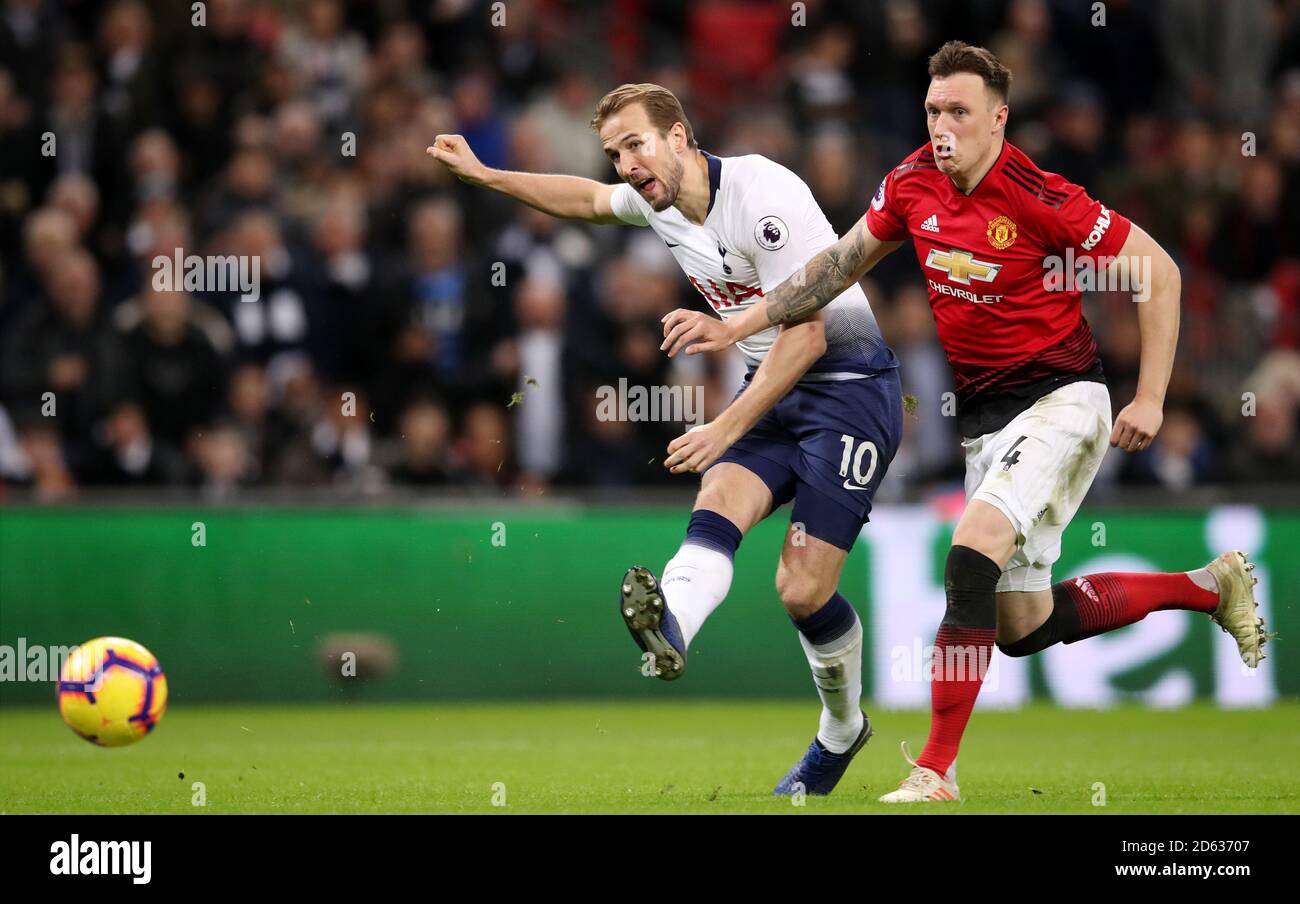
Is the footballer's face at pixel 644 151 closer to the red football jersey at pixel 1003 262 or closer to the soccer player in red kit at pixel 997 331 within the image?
the soccer player in red kit at pixel 997 331

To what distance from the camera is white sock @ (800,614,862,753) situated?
7.75 metres

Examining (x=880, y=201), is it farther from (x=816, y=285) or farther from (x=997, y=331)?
(x=997, y=331)

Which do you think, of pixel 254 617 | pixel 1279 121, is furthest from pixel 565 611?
pixel 1279 121

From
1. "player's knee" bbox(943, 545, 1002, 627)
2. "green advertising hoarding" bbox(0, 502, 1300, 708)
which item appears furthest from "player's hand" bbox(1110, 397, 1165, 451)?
"green advertising hoarding" bbox(0, 502, 1300, 708)

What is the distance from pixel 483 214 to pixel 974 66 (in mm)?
7310

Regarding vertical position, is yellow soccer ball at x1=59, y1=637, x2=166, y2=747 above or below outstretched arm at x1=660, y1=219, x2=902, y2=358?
below

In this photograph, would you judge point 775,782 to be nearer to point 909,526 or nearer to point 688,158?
point 688,158

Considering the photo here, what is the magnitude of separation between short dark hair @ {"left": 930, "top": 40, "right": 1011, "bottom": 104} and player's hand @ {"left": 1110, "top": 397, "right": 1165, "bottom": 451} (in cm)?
127

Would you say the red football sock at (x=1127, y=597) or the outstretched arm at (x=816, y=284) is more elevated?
the outstretched arm at (x=816, y=284)

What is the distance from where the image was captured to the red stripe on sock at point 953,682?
690cm

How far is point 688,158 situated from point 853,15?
346 inches

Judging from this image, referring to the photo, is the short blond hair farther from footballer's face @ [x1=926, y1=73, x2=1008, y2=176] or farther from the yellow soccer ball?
the yellow soccer ball

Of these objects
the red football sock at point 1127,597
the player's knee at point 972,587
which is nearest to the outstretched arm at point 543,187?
the player's knee at point 972,587

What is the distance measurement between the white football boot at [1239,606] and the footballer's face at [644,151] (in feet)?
8.84
